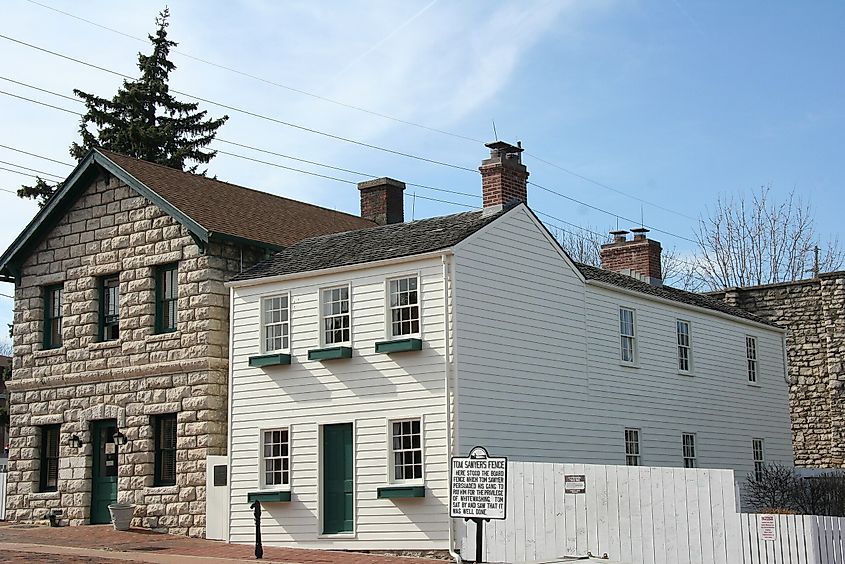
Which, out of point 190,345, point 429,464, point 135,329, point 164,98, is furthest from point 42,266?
point 164,98

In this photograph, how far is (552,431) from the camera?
869 inches

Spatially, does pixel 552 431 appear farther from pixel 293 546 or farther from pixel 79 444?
pixel 79 444

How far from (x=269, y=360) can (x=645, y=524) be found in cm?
828

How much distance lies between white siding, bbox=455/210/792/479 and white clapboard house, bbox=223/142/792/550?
44mm

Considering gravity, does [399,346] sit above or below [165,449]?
A: above

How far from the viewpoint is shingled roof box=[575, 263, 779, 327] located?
83.3 ft

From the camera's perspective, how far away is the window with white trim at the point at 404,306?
2059 cm

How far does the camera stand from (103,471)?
82.8 feet

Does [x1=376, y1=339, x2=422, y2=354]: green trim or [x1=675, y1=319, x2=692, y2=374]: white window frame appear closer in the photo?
[x1=376, y1=339, x2=422, y2=354]: green trim

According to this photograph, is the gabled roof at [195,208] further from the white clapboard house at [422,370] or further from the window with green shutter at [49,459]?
the window with green shutter at [49,459]

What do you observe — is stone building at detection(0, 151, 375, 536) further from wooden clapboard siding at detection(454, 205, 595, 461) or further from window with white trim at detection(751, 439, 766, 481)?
window with white trim at detection(751, 439, 766, 481)

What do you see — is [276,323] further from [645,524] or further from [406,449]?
[645,524]

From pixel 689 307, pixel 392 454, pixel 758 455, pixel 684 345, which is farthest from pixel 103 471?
pixel 758 455

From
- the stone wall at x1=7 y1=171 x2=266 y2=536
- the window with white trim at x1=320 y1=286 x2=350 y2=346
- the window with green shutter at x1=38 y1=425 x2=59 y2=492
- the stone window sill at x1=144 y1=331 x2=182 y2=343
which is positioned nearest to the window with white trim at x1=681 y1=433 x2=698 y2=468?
the window with white trim at x1=320 y1=286 x2=350 y2=346
